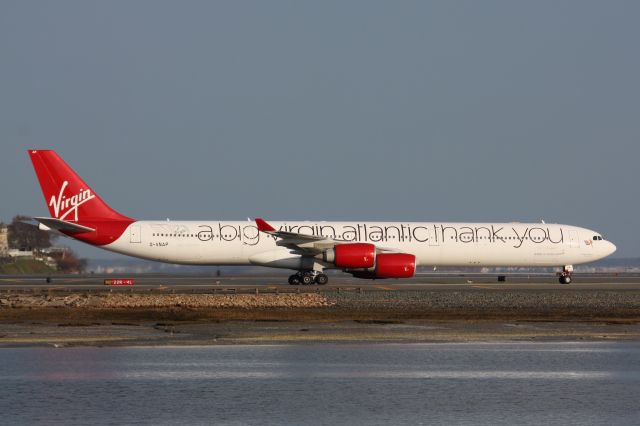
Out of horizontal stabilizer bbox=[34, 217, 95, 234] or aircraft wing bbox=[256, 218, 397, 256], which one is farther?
aircraft wing bbox=[256, 218, 397, 256]

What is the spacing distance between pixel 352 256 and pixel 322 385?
1198 inches

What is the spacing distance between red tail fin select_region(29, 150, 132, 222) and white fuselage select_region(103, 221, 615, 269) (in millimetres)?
2122

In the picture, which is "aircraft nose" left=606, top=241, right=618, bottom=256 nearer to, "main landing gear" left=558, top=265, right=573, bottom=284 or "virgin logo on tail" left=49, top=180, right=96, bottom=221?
"main landing gear" left=558, top=265, right=573, bottom=284

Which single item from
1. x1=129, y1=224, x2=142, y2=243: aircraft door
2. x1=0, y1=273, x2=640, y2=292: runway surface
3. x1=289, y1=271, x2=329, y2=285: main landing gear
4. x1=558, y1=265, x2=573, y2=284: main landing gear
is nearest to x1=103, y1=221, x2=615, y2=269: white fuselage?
x1=129, y1=224, x2=142, y2=243: aircraft door

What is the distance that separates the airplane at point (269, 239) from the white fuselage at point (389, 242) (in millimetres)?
51

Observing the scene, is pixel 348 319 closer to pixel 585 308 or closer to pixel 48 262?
pixel 585 308

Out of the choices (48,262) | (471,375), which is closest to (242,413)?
(471,375)

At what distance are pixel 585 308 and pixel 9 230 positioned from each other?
127278 millimetres

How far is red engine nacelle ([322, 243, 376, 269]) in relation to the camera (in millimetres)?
45438

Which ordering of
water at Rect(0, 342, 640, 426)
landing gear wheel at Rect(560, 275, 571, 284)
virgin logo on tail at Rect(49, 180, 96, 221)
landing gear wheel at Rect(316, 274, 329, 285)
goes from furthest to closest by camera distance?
landing gear wheel at Rect(560, 275, 571, 284)
virgin logo on tail at Rect(49, 180, 96, 221)
landing gear wheel at Rect(316, 274, 329, 285)
water at Rect(0, 342, 640, 426)

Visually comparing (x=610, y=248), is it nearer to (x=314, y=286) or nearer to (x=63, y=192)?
(x=314, y=286)

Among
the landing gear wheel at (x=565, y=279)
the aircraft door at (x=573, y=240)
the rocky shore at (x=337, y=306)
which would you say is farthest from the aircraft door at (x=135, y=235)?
the aircraft door at (x=573, y=240)

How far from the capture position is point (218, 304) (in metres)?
31.7

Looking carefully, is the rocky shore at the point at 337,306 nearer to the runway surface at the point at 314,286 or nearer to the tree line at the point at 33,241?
the runway surface at the point at 314,286
